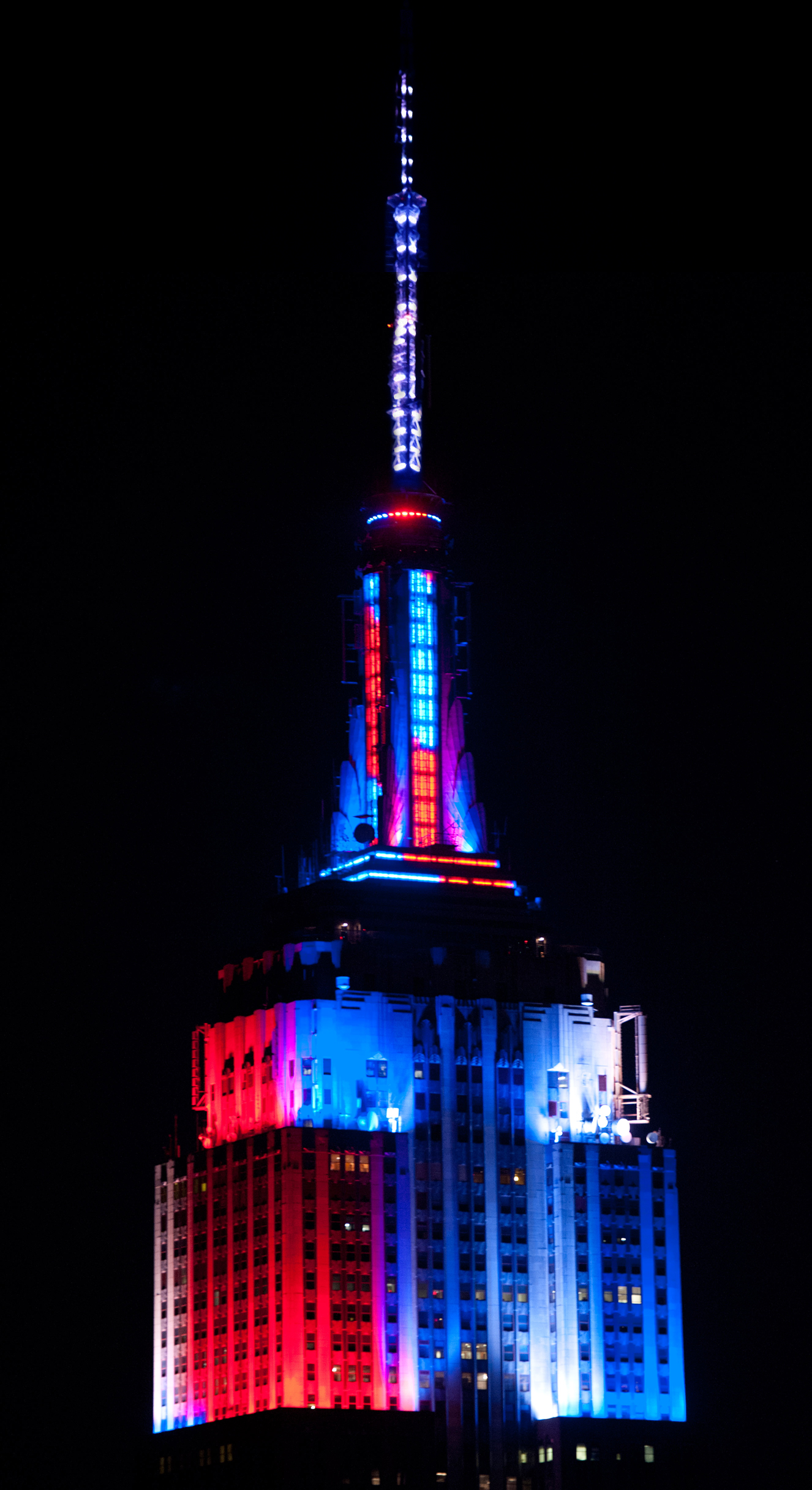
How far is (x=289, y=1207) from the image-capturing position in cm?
15462

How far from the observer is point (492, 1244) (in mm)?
161375

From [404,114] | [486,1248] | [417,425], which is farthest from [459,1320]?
[404,114]

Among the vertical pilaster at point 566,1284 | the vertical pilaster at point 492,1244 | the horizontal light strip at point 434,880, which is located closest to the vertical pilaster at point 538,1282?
the vertical pilaster at point 566,1284

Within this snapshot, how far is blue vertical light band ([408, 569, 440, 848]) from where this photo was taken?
558 ft

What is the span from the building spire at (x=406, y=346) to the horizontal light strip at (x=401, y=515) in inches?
77.1

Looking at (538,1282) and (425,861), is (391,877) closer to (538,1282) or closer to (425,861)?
(425,861)

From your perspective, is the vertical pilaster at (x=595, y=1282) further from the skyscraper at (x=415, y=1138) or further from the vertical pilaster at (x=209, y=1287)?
the vertical pilaster at (x=209, y=1287)

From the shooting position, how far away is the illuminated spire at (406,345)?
162750 mm

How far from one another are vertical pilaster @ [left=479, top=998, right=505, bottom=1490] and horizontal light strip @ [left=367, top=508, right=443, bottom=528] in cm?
3356

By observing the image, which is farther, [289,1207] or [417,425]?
[417,425]

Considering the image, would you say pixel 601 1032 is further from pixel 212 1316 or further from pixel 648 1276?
pixel 212 1316

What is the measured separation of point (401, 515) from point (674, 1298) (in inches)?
2177

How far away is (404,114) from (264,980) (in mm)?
98658

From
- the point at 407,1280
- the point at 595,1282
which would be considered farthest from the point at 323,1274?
the point at 595,1282
